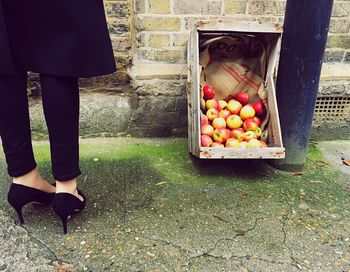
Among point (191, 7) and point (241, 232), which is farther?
point (191, 7)

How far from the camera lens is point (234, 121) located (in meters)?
2.11

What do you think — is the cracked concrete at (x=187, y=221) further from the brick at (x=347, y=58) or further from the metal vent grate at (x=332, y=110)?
the brick at (x=347, y=58)

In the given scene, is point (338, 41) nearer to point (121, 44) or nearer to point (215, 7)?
point (215, 7)

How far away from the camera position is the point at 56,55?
125 centimetres

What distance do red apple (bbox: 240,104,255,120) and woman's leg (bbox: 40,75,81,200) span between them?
3.47 ft

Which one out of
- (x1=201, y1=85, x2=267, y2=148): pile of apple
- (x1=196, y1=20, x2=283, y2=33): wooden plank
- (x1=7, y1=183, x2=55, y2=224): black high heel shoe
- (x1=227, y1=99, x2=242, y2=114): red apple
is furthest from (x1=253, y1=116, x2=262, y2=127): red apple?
(x1=7, y1=183, x2=55, y2=224): black high heel shoe

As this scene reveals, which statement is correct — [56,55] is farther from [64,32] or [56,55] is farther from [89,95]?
[89,95]

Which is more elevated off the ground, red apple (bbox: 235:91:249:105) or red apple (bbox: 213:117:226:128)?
red apple (bbox: 235:91:249:105)

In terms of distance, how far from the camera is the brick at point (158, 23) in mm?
2250

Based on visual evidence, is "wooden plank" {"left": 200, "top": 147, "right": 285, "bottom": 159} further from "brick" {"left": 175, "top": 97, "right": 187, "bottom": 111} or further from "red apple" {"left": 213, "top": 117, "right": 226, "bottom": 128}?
"brick" {"left": 175, "top": 97, "right": 187, "bottom": 111}

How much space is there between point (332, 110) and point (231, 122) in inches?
33.8

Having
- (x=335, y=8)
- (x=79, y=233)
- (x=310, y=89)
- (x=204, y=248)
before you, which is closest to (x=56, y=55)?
(x=79, y=233)

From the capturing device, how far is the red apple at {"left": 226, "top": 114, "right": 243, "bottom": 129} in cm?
211

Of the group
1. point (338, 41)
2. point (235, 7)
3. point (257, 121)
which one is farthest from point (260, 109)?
point (338, 41)
